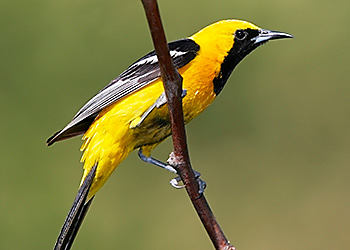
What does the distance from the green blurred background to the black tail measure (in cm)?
132

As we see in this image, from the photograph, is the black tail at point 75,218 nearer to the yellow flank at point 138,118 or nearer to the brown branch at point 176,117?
the yellow flank at point 138,118

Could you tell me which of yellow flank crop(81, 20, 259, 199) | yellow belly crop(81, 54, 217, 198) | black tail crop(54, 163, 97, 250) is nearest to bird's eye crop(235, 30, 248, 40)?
yellow flank crop(81, 20, 259, 199)

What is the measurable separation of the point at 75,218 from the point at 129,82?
0.66m

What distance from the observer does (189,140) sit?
172 inches

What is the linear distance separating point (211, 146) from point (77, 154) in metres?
0.94

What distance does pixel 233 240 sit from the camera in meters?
4.16

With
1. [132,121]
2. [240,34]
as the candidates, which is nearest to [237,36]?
[240,34]

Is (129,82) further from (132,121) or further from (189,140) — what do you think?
(189,140)

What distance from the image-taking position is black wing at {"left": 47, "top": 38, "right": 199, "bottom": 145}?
9.80ft

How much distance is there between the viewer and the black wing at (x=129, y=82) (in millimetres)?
2988

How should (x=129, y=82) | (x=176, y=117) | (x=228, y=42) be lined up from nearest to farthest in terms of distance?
(x=176, y=117)
(x=129, y=82)
(x=228, y=42)

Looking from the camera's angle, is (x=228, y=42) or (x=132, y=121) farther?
(x=228, y=42)
